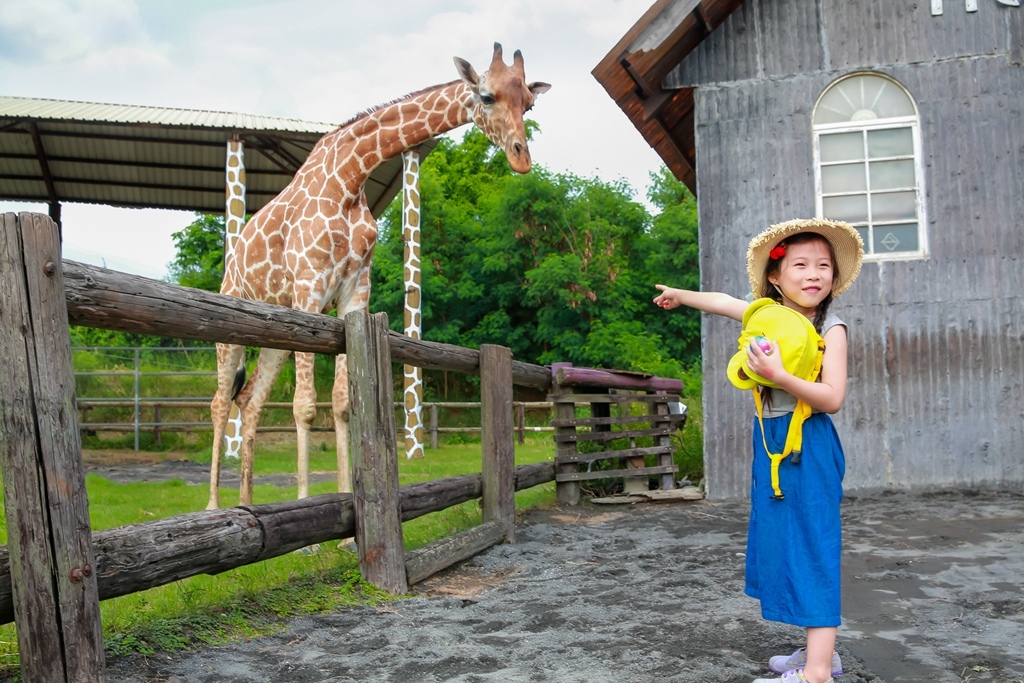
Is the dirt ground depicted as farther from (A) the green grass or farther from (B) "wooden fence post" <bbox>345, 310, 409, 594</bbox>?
(B) "wooden fence post" <bbox>345, 310, 409, 594</bbox>

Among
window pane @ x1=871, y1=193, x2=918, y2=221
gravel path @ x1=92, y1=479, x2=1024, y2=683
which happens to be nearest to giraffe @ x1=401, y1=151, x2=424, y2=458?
window pane @ x1=871, y1=193, x2=918, y2=221

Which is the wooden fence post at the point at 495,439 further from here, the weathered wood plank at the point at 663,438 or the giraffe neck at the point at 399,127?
the weathered wood plank at the point at 663,438

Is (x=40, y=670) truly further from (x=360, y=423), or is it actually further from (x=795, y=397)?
(x=795, y=397)

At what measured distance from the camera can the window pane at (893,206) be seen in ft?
25.5

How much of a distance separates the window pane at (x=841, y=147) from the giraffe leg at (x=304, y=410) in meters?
5.03

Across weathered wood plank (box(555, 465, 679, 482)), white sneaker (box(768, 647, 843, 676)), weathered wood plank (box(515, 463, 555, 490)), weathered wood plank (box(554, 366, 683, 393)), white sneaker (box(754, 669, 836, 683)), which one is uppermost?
weathered wood plank (box(554, 366, 683, 393))

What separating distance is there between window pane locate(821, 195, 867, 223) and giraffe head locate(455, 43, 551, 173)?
11.6 ft

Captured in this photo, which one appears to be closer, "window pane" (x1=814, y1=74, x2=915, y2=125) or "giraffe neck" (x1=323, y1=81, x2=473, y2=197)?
"giraffe neck" (x1=323, y1=81, x2=473, y2=197)

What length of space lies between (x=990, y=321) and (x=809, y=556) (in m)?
5.83

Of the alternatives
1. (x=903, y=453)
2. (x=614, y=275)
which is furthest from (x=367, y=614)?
(x=614, y=275)

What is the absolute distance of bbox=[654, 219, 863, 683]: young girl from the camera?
264 cm

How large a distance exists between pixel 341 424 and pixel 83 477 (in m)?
2.89

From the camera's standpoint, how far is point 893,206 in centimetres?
781

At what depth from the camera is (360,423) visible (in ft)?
14.0
